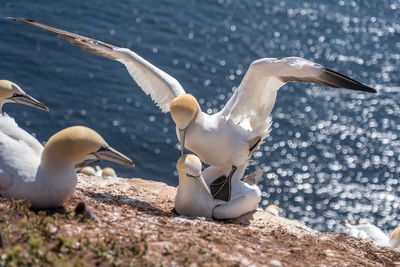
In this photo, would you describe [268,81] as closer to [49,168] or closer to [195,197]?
[195,197]

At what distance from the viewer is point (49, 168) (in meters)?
4.95

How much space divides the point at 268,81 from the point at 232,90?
402 inches

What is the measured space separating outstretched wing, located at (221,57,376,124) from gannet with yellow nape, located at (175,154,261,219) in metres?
1.09

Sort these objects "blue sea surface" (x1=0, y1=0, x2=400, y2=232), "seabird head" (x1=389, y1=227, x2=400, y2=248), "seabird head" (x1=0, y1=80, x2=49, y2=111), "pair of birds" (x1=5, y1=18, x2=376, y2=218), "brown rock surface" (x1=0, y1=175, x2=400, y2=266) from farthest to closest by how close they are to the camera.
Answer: "blue sea surface" (x1=0, y1=0, x2=400, y2=232), "seabird head" (x1=389, y1=227, x2=400, y2=248), "seabird head" (x1=0, y1=80, x2=49, y2=111), "pair of birds" (x1=5, y1=18, x2=376, y2=218), "brown rock surface" (x1=0, y1=175, x2=400, y2=266)

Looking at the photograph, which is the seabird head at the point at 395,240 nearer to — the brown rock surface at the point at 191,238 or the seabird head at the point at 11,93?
the brown rock surface at the point at 191,238

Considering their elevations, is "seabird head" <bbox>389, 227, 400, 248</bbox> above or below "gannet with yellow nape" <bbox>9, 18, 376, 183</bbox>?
below

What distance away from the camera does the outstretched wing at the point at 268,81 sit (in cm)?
691

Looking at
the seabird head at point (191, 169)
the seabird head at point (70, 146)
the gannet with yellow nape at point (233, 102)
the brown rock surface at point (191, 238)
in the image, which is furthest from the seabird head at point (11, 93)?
the seabird head at point (70, 146)

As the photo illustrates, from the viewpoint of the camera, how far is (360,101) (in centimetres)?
1798

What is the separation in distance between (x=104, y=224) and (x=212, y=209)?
2042 millimetres

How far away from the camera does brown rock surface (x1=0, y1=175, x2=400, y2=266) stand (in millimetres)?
4367

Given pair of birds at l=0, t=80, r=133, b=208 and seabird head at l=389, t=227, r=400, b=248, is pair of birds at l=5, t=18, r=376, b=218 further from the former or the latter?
seabird head at l=389, t=227, r=400, b=248

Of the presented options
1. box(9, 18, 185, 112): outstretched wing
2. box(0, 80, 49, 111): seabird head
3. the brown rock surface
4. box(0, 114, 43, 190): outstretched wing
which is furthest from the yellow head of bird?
box(0, 114, 43, 190): outstretched wing

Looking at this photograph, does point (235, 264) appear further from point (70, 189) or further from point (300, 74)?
point (300, 74)
